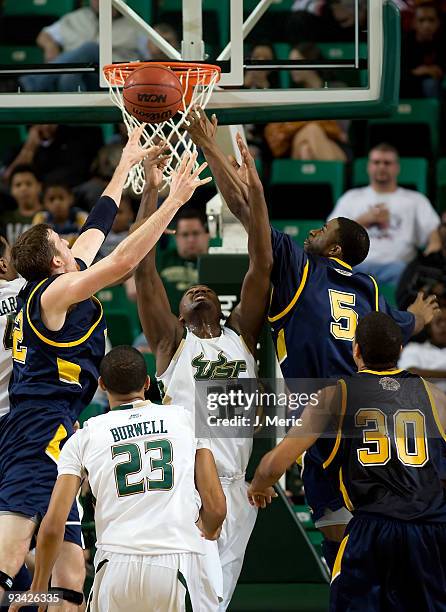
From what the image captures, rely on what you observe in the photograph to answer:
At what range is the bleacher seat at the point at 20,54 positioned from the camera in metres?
11.6

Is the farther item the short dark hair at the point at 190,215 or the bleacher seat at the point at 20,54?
the bleacher seat at the point at 20,54

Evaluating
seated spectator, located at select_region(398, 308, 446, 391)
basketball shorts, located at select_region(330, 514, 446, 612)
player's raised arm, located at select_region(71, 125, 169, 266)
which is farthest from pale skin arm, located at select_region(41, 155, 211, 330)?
seated spectator, located at select_region(398, 308, 446, 391)

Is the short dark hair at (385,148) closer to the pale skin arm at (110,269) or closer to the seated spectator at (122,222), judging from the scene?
the seated spectator at (122,222)

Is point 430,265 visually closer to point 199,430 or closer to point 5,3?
point 199,430

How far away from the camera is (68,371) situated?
5477 millimetres

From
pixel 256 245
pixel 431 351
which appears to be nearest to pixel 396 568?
pixel 256 245

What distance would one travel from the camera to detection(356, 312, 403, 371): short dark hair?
4.94 meters

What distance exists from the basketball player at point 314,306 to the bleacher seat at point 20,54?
6.03 meters

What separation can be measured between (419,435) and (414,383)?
0.23 meters

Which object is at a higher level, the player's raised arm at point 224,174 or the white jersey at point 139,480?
the player's raised arm at point 224,174

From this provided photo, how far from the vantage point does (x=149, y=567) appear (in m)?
4.58

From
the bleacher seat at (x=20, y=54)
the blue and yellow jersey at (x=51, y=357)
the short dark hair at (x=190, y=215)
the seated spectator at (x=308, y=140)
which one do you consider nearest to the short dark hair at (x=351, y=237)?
the blue and yellow jersey at (x=51, y=357)

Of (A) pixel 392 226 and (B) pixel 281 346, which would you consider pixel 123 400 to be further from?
(A) pixel 392 226

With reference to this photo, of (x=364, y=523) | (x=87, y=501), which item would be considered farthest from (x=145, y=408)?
(x=87, y=501)
